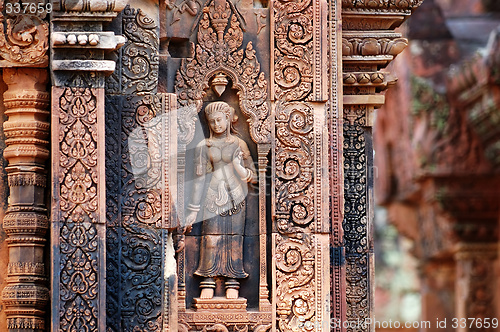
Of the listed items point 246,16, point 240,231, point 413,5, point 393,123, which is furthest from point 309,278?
point 393,123

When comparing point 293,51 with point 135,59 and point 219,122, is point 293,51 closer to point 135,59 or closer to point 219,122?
point 219,122

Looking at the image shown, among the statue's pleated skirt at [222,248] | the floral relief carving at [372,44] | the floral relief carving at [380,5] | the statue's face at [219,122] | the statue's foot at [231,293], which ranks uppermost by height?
the floral relief carving at [380,5]

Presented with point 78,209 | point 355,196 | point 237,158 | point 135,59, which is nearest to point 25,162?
point 78,209

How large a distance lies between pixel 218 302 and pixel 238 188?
967mm

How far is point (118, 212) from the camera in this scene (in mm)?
10531

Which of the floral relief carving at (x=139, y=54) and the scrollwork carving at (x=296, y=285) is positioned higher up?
the floral relief carving at (x=139, y=54)

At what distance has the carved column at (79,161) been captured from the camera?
33.6ft

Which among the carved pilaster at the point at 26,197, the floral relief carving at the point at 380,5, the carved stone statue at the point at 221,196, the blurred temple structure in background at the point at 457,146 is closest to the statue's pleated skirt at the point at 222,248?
the carved stone statue at the point at 221,196

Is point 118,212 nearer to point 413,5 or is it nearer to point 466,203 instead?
point 413,5

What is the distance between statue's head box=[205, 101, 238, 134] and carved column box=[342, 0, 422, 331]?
1.54 meters

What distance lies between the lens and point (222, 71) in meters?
11.1

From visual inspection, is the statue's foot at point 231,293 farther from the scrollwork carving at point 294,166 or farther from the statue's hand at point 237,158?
the statue's hand at point 237,158

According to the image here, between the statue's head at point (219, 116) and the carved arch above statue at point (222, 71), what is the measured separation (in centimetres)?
10

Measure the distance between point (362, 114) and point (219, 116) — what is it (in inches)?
75.2
